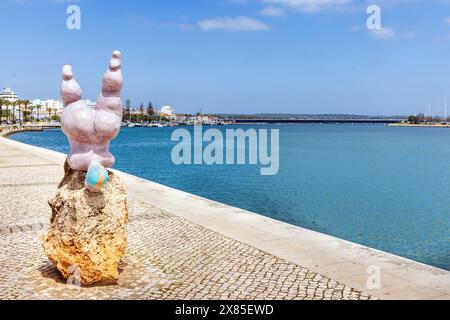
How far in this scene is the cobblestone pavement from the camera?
747cm

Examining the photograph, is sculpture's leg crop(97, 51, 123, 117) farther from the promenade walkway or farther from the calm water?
the calm water

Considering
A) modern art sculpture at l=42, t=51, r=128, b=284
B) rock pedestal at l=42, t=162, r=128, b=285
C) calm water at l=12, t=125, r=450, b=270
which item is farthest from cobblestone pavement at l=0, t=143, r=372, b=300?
calm water at l=12, t=125, r=450, b=270

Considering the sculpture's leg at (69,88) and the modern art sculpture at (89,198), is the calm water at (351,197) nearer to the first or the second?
the modern art sculpture at (89,198)

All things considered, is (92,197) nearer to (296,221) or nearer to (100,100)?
(100,100)

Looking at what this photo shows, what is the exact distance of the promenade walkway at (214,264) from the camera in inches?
296

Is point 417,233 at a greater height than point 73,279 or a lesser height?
lesser

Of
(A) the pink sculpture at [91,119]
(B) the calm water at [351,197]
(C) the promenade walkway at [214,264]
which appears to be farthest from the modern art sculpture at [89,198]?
(B) the calm water at [351,197]

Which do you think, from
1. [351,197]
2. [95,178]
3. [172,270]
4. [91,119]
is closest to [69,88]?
[91,119]

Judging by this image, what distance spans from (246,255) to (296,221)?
932 centimetres

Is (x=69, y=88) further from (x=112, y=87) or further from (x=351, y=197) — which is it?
(x=351, y=197)

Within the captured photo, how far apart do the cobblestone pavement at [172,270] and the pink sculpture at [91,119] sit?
1.80 meters

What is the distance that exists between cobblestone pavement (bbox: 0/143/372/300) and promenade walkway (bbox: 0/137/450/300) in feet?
0.05

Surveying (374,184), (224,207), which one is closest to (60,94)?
(224,207)

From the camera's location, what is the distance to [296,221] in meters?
18.6
